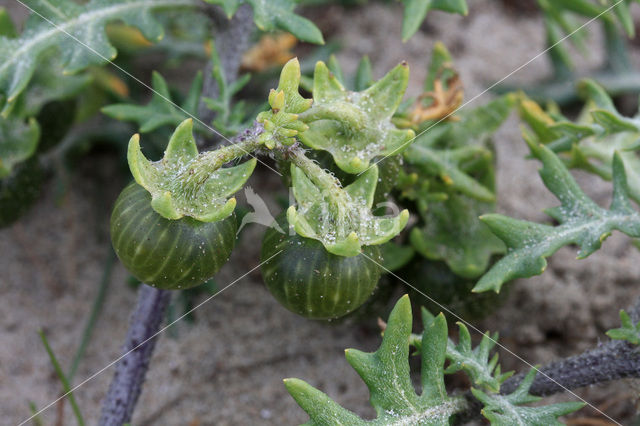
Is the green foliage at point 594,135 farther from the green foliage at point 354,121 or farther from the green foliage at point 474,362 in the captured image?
the green foliage at point 474,362

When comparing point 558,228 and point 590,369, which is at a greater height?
point 558,228

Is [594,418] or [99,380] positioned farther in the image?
[99,380]

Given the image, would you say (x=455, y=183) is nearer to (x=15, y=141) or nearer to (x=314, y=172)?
(x=314, y=172)

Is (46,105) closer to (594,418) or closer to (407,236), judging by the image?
(407,236)

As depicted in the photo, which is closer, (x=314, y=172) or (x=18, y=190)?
(x=314, y=172)

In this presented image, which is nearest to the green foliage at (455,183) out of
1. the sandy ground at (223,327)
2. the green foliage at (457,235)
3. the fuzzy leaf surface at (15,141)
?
the green foliage at (457,235)

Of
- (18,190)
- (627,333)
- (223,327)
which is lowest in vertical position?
(223,327)

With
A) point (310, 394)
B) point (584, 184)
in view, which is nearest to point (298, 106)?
point (310, 394)

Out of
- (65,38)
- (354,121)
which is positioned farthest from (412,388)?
(65,38)
